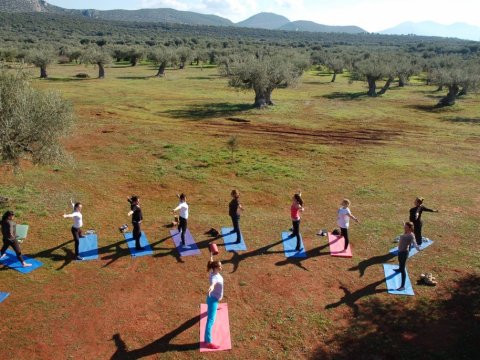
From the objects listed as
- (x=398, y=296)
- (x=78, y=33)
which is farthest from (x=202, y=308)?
(x=78, y=33)

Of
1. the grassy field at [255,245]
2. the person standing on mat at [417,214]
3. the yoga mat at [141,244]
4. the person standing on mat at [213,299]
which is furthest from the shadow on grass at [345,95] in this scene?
the person standing on mat at [213,299]

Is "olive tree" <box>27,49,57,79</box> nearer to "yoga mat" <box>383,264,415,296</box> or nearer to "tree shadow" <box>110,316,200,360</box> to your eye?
Answer: "tree shadow" <box>110,316,200,360</box>

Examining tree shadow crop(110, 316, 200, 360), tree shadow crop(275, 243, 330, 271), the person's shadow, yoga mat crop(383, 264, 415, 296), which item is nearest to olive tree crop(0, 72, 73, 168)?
tree shadow crop(110, 316, 200, 360)

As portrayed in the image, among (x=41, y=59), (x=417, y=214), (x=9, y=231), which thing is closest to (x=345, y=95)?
(x=417, y=214)

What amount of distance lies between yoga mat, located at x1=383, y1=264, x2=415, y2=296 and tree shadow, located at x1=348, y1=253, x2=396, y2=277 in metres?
0.38

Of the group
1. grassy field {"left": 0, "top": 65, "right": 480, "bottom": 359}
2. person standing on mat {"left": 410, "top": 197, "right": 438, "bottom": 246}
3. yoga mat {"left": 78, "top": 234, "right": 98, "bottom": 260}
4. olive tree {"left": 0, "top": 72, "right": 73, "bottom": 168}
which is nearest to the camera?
grassy field {"left": 0, "top": 65, "right": 480, "bottom": 359}

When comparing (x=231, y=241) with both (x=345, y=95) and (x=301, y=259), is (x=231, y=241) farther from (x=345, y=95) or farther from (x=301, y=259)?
(x=345, y=95)

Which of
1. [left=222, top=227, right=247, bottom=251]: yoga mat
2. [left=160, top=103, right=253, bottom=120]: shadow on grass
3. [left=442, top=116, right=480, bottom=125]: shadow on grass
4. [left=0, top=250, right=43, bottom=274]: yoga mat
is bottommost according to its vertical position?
[left=0, top=250, right=43, bottom=274]: yoga mat

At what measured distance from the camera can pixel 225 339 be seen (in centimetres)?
1003

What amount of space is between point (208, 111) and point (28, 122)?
1022 inches

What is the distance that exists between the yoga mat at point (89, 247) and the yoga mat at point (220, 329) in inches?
186

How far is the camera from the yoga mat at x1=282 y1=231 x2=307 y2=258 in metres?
14.2

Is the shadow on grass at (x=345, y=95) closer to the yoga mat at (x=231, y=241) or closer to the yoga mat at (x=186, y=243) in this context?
the yoga mat at (x=231, y=241)

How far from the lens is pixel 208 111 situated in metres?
40.6
